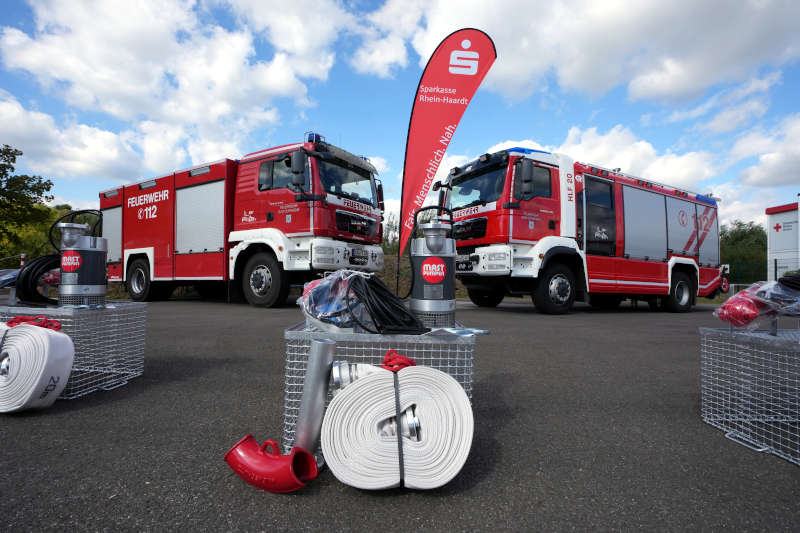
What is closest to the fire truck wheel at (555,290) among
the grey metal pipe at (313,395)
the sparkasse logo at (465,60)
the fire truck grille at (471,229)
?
the fire truck grille at (471,229)

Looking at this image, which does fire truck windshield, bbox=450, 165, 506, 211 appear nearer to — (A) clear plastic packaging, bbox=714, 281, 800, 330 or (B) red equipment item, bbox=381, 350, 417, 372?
(A) clear plastic packaging, bbox=714, 281, 800, 330

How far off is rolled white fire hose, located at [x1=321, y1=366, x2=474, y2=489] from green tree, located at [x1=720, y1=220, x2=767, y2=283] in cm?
2812

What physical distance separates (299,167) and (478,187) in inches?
126

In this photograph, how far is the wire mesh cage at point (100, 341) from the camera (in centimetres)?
235

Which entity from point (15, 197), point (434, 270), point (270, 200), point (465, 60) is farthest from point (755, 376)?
point (15, 197)

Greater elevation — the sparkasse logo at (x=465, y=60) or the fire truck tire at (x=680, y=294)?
the sparkasse logo at (x=465, y=60)

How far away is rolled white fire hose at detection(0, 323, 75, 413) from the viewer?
1907mm

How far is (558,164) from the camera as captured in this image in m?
7.39

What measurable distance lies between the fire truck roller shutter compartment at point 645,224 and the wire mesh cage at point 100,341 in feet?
27.5

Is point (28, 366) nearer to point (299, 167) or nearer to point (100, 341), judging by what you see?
point (100, 341)

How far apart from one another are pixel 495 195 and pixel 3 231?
2019cm

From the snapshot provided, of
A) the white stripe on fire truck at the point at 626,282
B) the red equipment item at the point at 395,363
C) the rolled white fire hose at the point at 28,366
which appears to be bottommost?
the rolled white fire hose at the point at 28,366

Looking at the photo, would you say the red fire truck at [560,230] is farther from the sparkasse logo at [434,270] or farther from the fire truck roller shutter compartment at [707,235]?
the sparkasse logo at [434,270]

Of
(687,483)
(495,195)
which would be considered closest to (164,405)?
(687,483)
